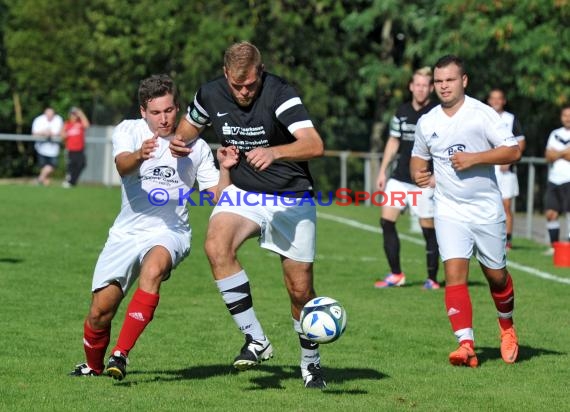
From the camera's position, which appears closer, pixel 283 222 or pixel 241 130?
pixel 241 130

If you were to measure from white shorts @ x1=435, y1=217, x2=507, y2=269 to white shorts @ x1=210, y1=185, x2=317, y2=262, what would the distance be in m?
1.63

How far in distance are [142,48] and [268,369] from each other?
30201mm

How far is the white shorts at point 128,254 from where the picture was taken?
8.34 m

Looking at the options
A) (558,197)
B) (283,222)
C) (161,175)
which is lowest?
(558,197)

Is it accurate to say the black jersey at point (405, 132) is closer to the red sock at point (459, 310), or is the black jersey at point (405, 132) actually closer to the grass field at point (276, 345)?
the grass field at point (276, 345)

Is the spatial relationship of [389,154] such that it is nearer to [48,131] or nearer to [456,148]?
[456,148]

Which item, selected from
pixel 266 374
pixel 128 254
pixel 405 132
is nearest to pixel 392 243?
pixel 405 132

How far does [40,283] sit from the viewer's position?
14.0 metres

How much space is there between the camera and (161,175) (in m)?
8.44

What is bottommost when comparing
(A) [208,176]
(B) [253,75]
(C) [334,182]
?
(C) [334,182]

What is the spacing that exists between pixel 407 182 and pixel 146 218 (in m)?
6.22

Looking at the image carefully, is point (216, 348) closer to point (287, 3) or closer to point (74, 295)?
point (74, 295)

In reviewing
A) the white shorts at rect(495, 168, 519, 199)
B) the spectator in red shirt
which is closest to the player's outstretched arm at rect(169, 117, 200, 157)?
the white shorts at rect(495, 168, 519, 199)

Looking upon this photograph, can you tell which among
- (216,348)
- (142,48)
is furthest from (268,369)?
(142,48)
